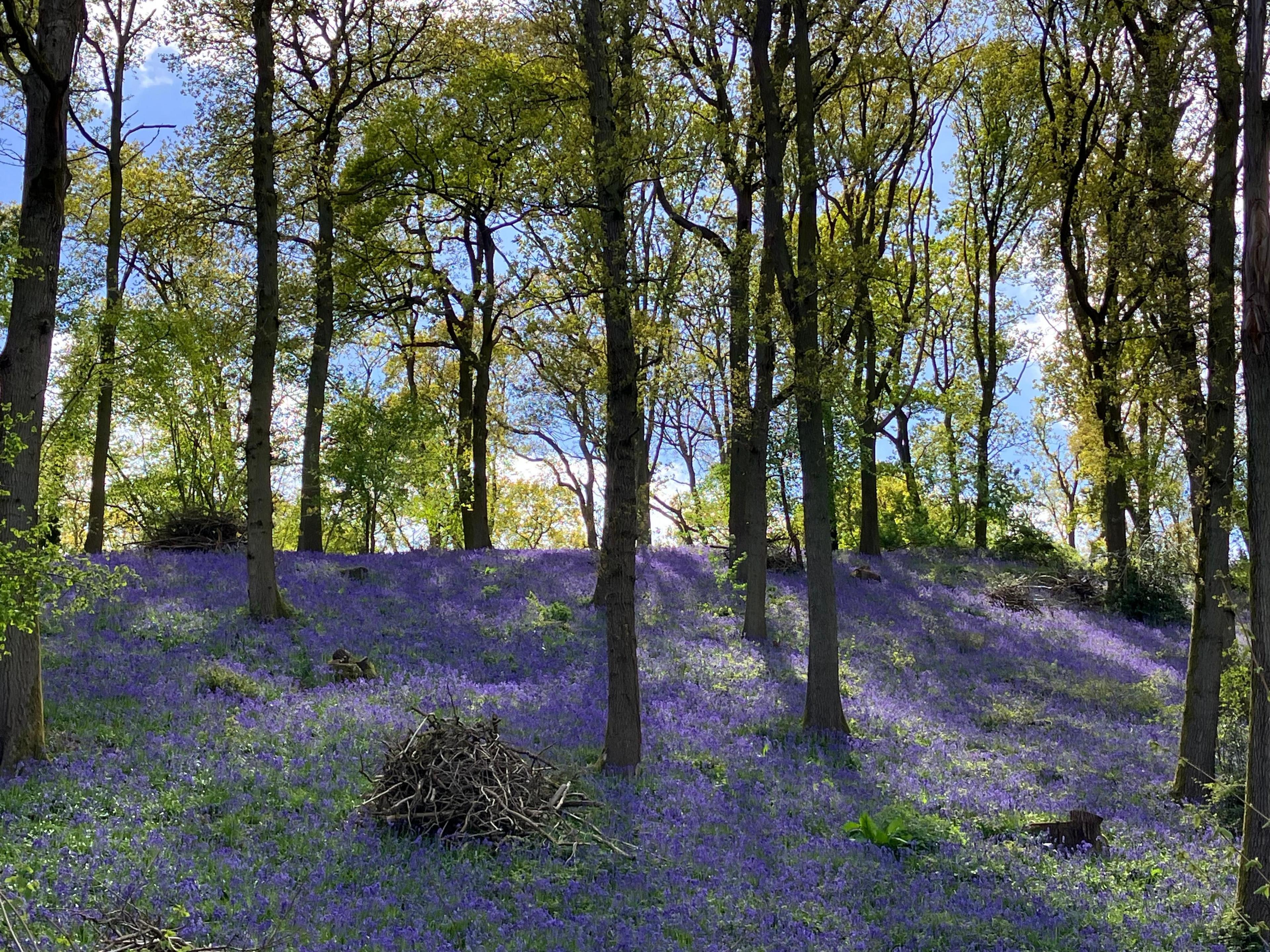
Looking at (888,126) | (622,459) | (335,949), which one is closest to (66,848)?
(335,949)

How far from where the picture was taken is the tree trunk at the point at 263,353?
14.6 metres

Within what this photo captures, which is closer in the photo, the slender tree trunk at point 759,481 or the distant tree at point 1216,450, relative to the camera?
the distant tree at point 1216,450

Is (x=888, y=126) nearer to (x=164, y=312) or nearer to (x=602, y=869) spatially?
(x=164, y=312)

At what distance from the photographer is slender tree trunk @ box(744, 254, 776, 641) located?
52.5 feet

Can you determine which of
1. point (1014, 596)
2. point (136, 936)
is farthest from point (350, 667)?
point (1014, 596)

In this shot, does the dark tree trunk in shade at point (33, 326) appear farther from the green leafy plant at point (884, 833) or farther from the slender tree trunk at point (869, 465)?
the slender tree trunk at point (869, 465)

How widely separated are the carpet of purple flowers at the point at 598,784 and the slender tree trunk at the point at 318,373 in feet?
12.2

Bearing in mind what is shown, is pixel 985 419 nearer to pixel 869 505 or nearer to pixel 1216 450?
pixel 869 505

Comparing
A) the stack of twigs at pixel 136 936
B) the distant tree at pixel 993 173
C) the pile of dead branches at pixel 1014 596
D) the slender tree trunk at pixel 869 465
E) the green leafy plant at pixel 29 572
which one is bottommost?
the stack of twigs at pixel 136 936

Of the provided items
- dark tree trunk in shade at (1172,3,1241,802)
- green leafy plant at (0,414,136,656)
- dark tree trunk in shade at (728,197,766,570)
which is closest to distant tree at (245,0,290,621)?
green leafy plant at (0,414,136,656)

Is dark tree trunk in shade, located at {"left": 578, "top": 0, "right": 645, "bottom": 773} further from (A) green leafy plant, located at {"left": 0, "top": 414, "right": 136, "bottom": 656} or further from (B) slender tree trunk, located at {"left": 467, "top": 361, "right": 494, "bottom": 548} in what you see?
(B) slender tree trunk, located at {"left": 467, "top": 361, "right": 494, "bottom": 548}

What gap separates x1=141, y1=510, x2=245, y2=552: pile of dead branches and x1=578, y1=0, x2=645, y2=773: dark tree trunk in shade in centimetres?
1303

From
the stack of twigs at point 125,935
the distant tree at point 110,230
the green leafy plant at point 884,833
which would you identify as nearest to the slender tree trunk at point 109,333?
the distant tree at point 110,230

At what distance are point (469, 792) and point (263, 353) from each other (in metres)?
9.36
